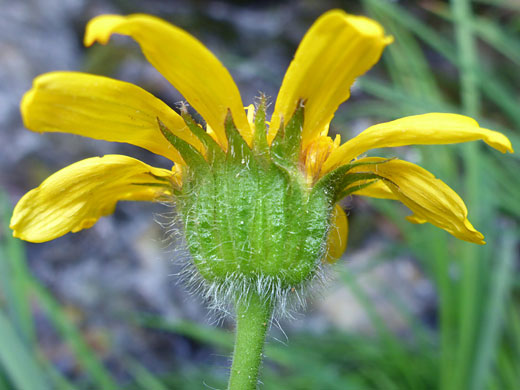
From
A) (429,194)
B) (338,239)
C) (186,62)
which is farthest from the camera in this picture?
(338,239)

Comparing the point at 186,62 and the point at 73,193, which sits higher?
the point at 186,62

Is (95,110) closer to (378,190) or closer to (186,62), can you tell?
(186,62)

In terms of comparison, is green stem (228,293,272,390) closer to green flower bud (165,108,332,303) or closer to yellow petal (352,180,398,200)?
green flower bud (165,108,332,303)

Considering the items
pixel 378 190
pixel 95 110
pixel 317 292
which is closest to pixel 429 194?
pixel 378 190

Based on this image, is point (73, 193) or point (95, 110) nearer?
point (95, 110)

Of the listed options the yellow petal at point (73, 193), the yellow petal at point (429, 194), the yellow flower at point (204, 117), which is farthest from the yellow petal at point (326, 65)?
the yellow petal at point (73, 193)

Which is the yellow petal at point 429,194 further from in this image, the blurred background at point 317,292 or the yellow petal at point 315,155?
the blurred background at point 317,292

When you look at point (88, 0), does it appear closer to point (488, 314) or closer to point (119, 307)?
point (119, 307)
